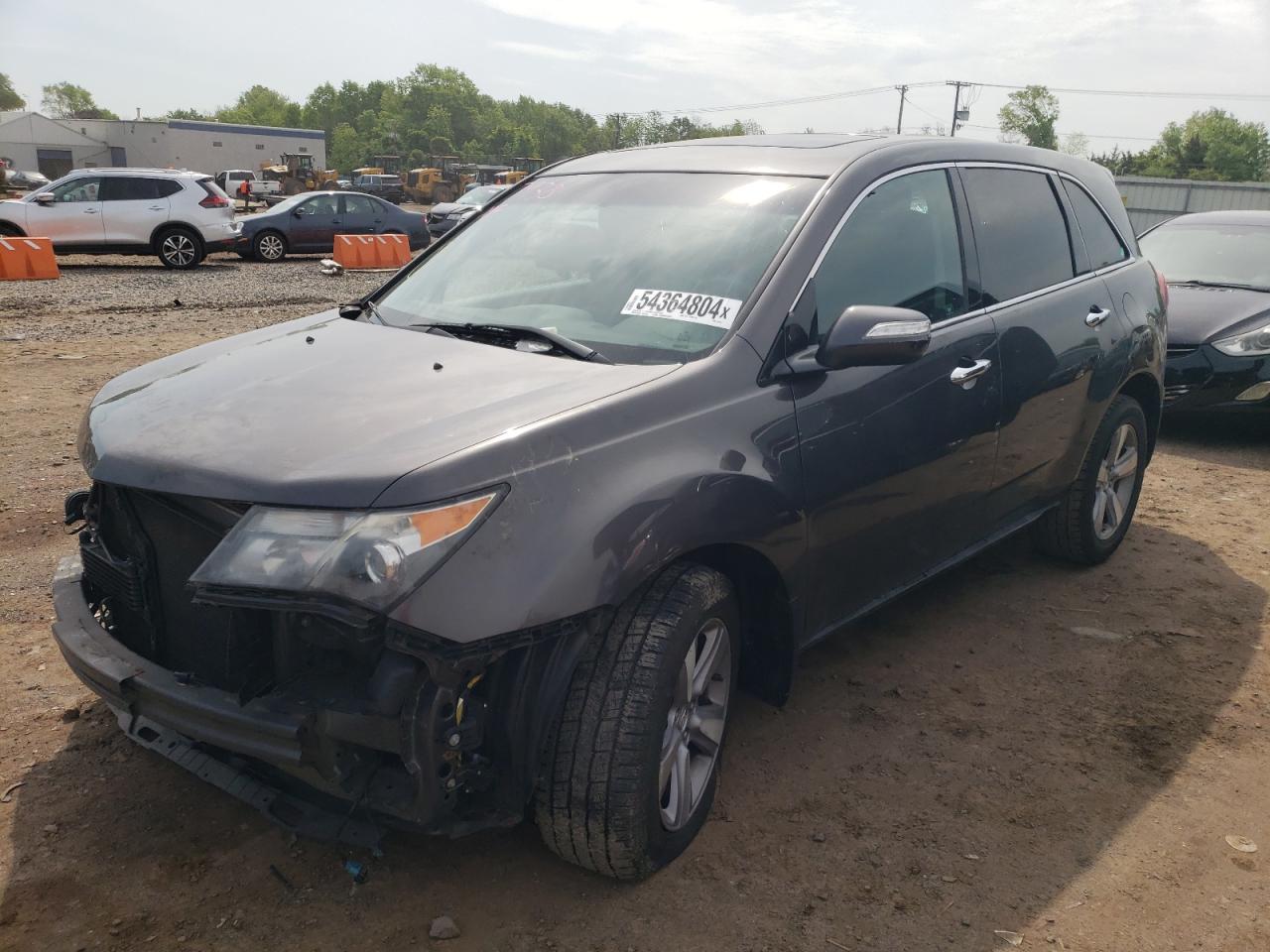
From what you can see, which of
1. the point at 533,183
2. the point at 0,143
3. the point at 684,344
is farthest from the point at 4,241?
the point at 0,143

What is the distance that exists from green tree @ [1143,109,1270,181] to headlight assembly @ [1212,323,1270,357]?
315 feet

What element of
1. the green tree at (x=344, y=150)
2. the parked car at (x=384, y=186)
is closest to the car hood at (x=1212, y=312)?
the parked car at (x=384, y=186)

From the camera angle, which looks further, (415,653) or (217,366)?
(217,366)

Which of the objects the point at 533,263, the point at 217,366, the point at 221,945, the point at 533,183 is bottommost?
the point at 221,945

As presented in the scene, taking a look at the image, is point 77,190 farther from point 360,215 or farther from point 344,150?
point 344,150

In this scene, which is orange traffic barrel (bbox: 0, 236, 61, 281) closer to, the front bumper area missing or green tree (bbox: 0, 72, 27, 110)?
the front bumper area missing

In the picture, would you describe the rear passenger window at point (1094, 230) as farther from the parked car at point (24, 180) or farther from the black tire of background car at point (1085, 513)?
the parked car at point (24, 180)

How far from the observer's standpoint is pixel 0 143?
85.8m

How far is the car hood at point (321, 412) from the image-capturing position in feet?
7.30

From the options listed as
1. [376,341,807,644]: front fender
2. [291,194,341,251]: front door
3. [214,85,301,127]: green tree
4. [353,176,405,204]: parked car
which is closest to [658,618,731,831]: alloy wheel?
[376,341,807,644]: front fender

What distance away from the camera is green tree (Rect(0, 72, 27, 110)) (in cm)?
13875

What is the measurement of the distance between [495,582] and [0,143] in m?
103

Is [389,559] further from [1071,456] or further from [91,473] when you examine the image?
[1071,456]

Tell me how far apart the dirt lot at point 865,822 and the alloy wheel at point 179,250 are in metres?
14.4
